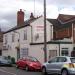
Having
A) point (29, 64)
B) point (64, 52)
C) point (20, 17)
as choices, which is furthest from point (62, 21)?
point (29, 64)

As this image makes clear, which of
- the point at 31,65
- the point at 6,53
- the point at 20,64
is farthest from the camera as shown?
the point at 6,53

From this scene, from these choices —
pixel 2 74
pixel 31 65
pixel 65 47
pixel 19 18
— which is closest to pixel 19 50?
pixel 19 18

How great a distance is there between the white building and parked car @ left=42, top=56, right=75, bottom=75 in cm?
1325

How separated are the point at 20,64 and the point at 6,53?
24.8m

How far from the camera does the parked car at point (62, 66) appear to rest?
25.0m

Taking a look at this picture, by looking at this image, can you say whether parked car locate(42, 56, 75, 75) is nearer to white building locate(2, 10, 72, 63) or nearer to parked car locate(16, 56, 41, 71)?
parked car locate(16, 56, 41, 71)

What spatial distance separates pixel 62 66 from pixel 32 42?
911 inches

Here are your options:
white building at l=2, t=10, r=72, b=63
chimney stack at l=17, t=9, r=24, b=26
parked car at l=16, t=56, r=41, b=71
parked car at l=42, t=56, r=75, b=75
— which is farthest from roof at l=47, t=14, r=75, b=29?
parked car at l=42, t=56, r=75, b=75

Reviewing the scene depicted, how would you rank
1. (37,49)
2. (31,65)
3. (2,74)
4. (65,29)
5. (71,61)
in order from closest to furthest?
(71,61), (2,74), (31,65), (37,49), (65,29)

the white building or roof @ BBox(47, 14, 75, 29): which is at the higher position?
roof @ BBox(47, 14, 75, 29)

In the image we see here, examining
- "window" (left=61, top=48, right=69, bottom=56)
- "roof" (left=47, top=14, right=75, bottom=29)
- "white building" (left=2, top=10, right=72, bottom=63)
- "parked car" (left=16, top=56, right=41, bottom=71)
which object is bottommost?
"parked car" (left=16, top=56, right=41, bottom=71)

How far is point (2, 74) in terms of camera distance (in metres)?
27.3

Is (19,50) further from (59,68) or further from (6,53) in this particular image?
(59,68)

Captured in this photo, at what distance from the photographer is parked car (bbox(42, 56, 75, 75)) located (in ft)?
81.9
